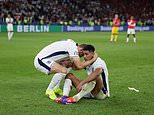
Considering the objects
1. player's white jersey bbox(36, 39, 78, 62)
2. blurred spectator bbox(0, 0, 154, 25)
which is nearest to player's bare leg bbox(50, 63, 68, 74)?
player's white jersey bbox(36, 39, 78, 62)

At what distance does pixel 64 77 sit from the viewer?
28.3 ft

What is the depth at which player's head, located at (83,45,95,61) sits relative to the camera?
8061 millimetres

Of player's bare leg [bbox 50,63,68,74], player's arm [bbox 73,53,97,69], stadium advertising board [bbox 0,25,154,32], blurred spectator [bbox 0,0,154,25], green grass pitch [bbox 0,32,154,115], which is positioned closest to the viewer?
green grass pitch [bbox 0,32,154,115]

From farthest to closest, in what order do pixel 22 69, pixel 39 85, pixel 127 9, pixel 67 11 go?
pixel 127 9 → pixel 67 11 → pixel 22 69 → pixel 39 85

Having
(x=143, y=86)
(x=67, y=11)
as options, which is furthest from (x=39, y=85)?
(x=67, y=11)

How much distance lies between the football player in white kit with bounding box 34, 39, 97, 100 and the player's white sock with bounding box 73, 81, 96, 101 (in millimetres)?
404

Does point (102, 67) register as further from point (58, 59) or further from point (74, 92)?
point (74, 92)

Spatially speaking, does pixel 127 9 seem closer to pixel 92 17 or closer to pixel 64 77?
pixel 92 17

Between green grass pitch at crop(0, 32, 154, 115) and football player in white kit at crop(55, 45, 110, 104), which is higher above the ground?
football player in white kit at crop(55, 45, 110, 104)

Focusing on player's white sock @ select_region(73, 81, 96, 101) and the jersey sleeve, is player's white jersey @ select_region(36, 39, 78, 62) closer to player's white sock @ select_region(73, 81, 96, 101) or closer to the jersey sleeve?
the jersey sleeve

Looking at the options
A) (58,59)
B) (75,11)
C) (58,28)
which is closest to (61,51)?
(58,59)

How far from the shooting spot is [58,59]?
8602 millimetres

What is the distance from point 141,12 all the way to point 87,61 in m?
57.3

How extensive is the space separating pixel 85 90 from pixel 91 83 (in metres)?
0.21
